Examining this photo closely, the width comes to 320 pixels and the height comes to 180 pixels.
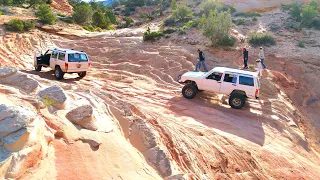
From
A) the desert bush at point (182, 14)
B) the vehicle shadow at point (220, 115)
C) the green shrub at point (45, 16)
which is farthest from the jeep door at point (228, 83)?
the desert bush at point (182, 14)

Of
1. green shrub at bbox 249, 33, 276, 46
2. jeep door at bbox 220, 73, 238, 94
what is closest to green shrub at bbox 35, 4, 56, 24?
green shrub at bbox 249, 33, 276, 46

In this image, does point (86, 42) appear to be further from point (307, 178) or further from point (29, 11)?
point (307, 178)

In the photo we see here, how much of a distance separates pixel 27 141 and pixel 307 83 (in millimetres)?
14889

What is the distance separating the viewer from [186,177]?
5.57 metres

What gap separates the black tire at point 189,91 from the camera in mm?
11742

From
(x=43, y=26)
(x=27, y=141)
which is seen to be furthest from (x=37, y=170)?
(x=43, y=26)

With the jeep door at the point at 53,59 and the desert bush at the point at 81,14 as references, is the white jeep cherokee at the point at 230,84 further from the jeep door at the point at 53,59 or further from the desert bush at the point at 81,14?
the desert bush at the point at 81,14

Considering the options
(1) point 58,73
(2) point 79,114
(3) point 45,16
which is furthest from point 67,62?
(3) point 45,16

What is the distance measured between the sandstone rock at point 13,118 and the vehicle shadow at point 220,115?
585cm

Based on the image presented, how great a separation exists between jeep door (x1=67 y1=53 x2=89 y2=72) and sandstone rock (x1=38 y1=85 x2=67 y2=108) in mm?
7259

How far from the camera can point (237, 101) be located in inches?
435

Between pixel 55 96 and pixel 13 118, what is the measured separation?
2045mm

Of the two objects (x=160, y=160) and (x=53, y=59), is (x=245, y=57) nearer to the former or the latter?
(x=53, y=59)

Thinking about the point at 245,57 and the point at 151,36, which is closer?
the point at 245,57
